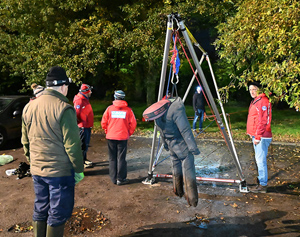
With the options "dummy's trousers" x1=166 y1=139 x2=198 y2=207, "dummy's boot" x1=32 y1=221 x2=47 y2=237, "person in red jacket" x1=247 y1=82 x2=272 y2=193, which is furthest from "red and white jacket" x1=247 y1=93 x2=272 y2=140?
"dummy's boot" x1=32 y1=221 x2=47 y2=237

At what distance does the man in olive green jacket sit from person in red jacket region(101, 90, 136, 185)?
9.05ft

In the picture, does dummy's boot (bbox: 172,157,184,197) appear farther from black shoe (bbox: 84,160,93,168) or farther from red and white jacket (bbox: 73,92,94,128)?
black shoe (bbox: 84,160,93,168)

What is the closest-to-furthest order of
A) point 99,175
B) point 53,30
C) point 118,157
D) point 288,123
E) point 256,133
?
point 256,133 < point 118,157 < point 99,175 < point 53,30 < point 288,123

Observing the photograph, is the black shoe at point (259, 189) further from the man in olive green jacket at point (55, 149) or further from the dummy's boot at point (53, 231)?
the dummy's boot at point (53, 231)

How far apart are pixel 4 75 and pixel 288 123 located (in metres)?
18.2

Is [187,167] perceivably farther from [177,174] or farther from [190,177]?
[177,174]

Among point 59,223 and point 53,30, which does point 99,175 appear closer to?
point 59,223

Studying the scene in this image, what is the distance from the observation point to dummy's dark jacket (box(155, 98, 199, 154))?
163 inches

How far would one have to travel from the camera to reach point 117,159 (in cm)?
657

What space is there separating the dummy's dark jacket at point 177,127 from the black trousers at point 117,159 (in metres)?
2.23

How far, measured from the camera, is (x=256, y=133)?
5.69 m

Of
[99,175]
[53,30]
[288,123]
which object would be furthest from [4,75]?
[288,123]

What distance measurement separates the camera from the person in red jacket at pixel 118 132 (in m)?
6.37

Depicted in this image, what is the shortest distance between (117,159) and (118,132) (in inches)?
26.0
